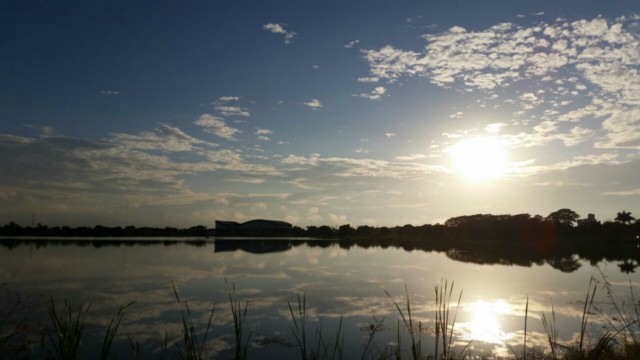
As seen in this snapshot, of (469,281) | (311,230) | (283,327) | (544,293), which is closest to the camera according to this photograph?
(283,327)

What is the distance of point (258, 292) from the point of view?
21859 mm

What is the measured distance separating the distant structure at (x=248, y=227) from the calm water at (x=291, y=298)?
12288 centimetres

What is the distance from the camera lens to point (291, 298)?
20.3 metres

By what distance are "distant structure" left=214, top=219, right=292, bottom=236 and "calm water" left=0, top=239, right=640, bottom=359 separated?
122876mm

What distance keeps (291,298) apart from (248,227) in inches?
5593

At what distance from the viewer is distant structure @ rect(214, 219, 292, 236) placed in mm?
158250

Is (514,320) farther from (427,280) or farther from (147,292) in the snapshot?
(147,292)

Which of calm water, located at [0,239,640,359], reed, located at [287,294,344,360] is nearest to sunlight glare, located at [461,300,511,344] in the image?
calm water, located at [0,239,640,359]

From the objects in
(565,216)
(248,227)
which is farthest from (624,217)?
(248,227)

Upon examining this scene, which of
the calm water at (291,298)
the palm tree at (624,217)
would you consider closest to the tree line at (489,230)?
the palm tree at (624,217)

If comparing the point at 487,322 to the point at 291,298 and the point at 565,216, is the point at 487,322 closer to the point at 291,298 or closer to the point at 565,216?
the point at 291,298

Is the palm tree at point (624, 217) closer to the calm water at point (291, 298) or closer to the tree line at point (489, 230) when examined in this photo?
the tree line at point (489, 230)

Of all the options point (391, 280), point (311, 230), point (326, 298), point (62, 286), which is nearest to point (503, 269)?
point (391, 280)

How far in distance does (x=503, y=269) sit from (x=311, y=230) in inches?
5201
